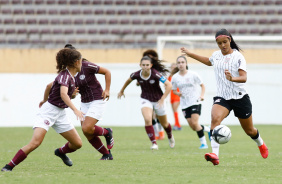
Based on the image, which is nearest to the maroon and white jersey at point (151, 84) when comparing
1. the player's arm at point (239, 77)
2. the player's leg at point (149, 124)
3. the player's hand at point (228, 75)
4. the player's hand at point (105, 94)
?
the player's leg at point (149, 124)

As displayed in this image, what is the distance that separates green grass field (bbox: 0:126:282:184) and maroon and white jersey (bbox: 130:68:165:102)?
1.05 m

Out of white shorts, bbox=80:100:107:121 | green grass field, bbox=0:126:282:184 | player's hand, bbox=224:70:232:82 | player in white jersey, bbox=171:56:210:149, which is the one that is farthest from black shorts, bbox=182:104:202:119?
player's hand, bbox=224:70:232:82

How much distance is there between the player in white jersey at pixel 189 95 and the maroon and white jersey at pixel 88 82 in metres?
3.45

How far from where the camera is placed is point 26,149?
23.6 ft

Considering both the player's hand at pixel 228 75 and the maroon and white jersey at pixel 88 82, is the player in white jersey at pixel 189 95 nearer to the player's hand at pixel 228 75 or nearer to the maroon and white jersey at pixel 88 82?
the maroon and white jersey at pixel 88 82

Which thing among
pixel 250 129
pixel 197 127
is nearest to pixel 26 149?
pixel 250 129

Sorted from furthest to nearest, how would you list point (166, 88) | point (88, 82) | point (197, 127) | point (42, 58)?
point (42, 58) < point (197, 127) < point (166, 88) < point (88, 82)

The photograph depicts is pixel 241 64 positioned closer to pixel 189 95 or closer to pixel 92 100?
pixel 92 100

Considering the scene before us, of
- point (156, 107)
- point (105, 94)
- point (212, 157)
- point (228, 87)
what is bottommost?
point (156, 107)

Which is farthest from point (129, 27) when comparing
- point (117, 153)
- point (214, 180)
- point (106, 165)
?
point (214, 180)

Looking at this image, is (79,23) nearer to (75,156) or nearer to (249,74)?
(249,74)

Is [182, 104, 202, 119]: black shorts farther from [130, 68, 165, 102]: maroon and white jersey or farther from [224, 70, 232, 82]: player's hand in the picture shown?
[224, 70, 232, 82]: player's hand

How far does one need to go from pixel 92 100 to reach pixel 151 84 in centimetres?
280

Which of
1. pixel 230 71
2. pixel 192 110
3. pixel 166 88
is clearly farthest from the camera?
pixel 192 110
